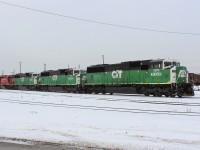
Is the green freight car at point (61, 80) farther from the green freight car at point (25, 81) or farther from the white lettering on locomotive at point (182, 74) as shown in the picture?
the white lettering on locomotive at point (182, 74)

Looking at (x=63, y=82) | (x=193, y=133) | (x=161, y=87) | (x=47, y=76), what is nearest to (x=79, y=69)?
(x=63, y=82)

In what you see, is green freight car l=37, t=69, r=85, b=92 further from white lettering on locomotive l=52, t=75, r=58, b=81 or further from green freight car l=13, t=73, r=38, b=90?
green freight car l=13, t=73, r=38, b=90

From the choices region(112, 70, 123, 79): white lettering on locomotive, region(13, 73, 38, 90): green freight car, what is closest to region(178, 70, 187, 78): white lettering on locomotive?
region(112, 70, 123, 79): white lettering on locomotive

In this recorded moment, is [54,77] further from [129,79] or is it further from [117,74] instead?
[129,79]

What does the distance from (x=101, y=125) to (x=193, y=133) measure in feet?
10.8

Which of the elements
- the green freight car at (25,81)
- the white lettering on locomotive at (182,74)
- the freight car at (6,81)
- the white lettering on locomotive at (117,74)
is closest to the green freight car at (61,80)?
the green freight car at (25,81)

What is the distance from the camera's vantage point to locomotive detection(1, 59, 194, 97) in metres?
31.5

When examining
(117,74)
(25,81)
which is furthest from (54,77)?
(117,74)

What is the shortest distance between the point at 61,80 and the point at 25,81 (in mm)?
14596

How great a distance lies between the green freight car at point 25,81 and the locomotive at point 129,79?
6163mm

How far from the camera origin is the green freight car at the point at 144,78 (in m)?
31.3

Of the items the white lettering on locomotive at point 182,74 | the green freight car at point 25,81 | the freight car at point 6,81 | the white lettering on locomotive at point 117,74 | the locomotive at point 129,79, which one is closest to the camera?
the locomotive at point 129,79

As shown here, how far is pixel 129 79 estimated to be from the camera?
36.2m

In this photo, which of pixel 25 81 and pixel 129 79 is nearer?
pixel 129 79
